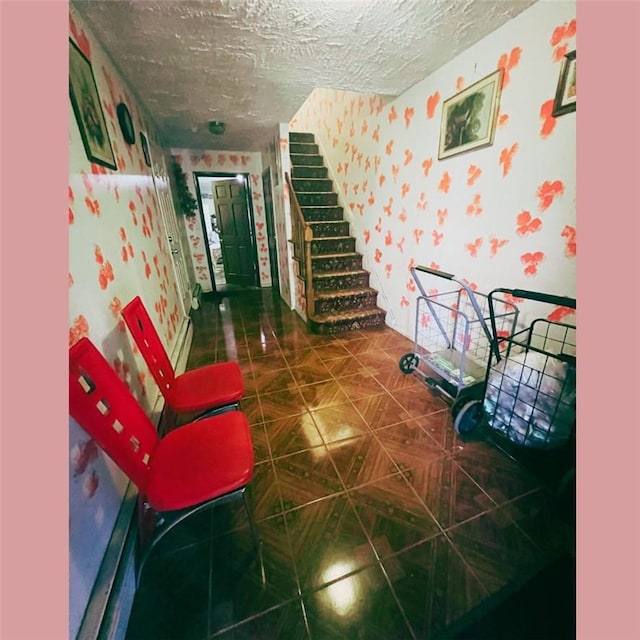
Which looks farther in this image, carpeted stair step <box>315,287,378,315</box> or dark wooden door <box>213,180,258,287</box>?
dark wooden door <box>213,180,258,287</box>

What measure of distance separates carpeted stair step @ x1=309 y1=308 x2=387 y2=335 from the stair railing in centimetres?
15

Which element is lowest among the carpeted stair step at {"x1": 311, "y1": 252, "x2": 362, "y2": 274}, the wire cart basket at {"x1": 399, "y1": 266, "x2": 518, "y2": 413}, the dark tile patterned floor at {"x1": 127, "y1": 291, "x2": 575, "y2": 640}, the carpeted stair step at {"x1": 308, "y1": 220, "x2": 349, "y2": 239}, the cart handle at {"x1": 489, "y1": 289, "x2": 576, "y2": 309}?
the dark tile patterned floor at {"x1": 127, "y1": 291, "x2": 575, "y2": 640}

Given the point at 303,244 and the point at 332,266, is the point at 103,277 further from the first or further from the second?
the point at 332,266

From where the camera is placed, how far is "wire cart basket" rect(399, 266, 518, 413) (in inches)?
71.2

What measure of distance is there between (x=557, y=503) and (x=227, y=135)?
4.68 meters

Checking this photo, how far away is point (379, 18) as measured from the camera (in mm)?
1467

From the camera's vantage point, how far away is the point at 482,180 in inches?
74.7

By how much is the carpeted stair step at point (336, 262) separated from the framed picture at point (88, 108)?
7.29 feet

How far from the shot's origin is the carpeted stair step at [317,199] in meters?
3.94

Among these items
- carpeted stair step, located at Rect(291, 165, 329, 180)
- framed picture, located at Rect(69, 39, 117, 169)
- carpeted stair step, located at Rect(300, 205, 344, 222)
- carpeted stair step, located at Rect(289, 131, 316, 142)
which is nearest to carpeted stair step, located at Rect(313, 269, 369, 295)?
carpeted stair step, located at Rect(300, 205, 344, 222)

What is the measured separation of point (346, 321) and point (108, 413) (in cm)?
246

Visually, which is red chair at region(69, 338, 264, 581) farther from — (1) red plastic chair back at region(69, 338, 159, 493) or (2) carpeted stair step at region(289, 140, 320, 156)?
(2) carpeted stair step at region(289, 140, 320, 156)

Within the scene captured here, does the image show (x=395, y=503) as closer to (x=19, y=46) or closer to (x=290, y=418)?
(x=290, y=418)

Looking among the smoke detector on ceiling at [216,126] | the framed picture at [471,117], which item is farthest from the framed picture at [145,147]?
the framed picture at [471,117]
